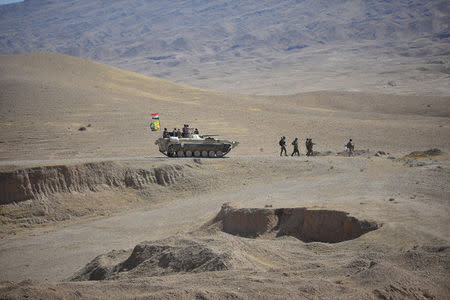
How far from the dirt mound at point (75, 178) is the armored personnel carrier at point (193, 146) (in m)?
2.60

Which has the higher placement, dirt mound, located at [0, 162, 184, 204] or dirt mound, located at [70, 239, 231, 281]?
dirt mound, located at [0, 162, 184, 204]

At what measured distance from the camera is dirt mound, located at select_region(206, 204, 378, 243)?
1302cm

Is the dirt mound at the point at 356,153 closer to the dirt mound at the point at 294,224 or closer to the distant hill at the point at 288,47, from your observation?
the dirt mound at the point at 294,224

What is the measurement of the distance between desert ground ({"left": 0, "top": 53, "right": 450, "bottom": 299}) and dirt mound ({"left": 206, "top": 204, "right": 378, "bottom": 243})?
0.14 feet

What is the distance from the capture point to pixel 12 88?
140ft

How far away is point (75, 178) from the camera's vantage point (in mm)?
20469

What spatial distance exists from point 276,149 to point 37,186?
18330 millimetres

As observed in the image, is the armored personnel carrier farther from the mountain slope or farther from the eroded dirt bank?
the mountain slope

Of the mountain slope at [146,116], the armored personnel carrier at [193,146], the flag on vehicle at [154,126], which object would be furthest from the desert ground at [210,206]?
the flag on vehicle at [154,126]

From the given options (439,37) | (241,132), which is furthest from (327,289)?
(439,37)

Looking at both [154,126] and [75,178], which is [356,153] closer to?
[154,126]

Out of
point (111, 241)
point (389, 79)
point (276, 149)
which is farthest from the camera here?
point (389, 79)

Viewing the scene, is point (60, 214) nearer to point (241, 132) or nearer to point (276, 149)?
point (276, 149)

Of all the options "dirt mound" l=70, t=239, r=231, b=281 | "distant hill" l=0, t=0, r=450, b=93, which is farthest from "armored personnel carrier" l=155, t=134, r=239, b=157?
"distant hill" l=0, t=0, r=450, b=93
